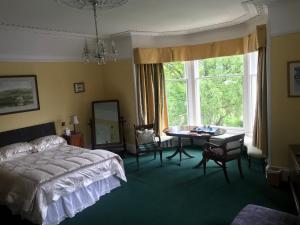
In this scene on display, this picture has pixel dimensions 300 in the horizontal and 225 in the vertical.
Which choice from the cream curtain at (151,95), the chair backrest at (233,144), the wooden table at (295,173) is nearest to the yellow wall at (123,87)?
the cream curtain at (151,95)

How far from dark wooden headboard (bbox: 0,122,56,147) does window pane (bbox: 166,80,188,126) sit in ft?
9.15

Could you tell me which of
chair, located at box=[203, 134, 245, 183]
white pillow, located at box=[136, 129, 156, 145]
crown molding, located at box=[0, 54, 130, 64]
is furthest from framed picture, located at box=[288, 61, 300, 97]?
crown molding, located at box=[0, 54, 130, 64]

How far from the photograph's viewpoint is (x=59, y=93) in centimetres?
557

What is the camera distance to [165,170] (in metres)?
4.96

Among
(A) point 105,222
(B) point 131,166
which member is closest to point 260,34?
(B) point 131,166

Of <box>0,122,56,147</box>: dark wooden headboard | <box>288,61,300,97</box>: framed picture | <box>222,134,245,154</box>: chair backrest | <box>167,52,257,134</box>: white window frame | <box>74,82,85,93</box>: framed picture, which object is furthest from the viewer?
<box>74,82,85,93</box>: framed picture

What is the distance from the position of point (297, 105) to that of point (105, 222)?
10.4ft

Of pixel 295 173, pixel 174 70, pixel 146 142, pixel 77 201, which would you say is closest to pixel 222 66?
pixel 174 70

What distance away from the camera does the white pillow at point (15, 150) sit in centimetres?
421

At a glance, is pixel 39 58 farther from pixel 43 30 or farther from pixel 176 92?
pixel 176 92

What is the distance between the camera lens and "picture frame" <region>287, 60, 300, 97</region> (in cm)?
379

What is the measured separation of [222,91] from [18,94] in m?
4.22

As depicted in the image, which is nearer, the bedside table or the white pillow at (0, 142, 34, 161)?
the white pillow at (0, 142, 34, 161)

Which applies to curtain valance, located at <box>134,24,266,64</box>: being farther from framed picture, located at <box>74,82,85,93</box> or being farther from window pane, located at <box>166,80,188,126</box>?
framed picture, located at <box>74,82,85,93</box>
